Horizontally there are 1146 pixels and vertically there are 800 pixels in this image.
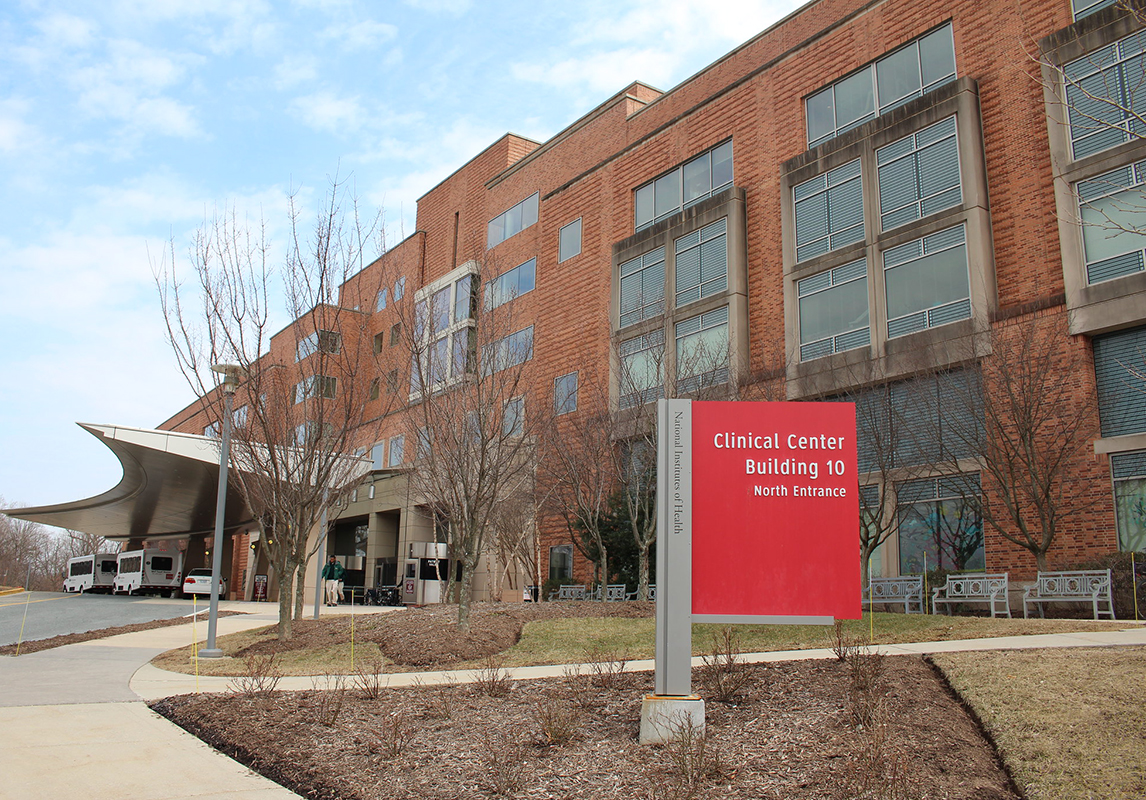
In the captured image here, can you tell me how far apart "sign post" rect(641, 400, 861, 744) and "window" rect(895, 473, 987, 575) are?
13.9 m

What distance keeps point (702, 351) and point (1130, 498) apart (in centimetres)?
1019

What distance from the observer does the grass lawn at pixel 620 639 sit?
1216cm

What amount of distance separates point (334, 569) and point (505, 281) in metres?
15.1

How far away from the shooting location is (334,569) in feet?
113

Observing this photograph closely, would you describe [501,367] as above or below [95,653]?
above

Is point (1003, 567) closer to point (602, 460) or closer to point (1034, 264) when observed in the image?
point (1034, 264)

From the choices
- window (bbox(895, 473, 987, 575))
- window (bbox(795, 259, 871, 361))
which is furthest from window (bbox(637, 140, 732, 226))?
window (bbox(895, 473, 987, 575))

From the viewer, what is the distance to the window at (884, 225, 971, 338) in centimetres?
2167

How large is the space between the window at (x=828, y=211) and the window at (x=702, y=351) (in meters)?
3.36

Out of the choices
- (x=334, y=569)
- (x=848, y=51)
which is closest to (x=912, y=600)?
(x=848, y=51)

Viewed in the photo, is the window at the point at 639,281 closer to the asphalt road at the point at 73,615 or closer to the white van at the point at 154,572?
the asphalt road at the point at 73,615

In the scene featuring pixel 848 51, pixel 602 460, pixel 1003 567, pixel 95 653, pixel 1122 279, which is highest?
pixel 848 51

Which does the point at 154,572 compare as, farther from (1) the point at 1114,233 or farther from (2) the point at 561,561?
(1) the point at 1114,233

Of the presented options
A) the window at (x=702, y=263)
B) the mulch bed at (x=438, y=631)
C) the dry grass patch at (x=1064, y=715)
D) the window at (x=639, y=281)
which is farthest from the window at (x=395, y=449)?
the dry grass patch at (x=1064, y=715)
